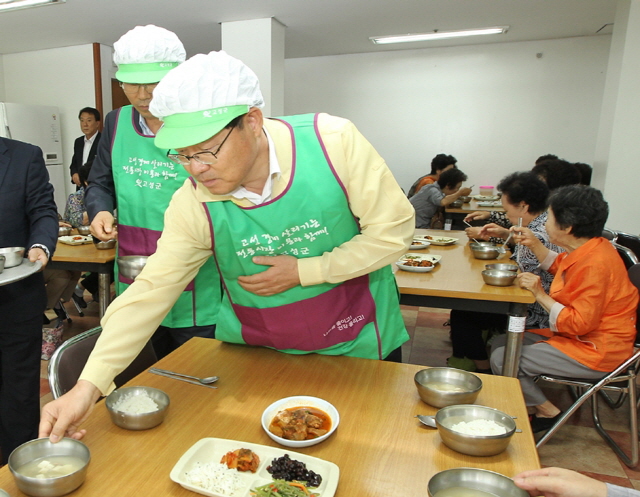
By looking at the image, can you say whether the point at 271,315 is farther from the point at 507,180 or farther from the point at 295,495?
the point at 507,180

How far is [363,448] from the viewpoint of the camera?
3.67ft

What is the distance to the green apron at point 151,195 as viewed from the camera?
6.53ft

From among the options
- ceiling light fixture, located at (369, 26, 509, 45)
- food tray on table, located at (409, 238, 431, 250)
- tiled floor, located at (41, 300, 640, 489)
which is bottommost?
tiled floor, located at (41, 300, 640, 489)

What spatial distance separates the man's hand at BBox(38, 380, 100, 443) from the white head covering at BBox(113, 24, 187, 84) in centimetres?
109

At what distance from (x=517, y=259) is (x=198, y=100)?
7.73ft

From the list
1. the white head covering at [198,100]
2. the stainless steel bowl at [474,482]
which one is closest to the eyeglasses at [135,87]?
the white head covering at [198,100]

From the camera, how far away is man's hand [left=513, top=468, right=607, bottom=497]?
93cm

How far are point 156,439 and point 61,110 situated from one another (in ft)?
26.5

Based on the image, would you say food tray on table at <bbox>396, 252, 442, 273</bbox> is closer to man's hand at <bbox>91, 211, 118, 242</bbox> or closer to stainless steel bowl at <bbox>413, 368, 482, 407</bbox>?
stainless steel bowl at <bbox>413, 368, 482, 407</bbox>

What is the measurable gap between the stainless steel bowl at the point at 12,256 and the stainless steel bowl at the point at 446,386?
1564 mm

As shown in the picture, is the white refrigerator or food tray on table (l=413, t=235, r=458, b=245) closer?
food tray on table (l=413, t=235, r=458, b=245)

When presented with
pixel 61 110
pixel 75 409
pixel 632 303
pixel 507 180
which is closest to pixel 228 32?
pixel 61 110

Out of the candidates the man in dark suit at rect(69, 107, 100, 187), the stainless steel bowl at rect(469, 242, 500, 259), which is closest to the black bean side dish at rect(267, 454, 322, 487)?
the stainless steel bowl at rect(469, 242, 500, 259)

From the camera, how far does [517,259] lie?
116 inches
